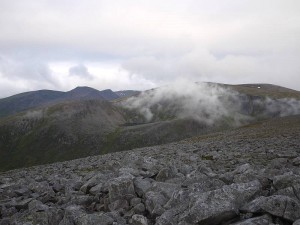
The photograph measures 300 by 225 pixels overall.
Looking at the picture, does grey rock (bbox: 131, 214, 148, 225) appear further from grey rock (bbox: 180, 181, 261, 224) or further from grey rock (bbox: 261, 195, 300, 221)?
grey rock (bbox: 261, 195, 300, 221)

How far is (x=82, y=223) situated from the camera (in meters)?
13.1

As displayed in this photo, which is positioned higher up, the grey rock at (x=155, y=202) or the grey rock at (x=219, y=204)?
the grey rock at (x=219, y=204)

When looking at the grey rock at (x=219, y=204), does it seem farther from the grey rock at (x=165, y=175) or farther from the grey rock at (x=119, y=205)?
the grey rock at (x=165, y=175)

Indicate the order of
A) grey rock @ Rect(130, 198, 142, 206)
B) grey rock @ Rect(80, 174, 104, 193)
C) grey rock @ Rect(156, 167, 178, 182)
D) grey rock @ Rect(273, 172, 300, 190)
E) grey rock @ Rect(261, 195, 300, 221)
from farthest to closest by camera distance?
1. grey rock @ Rect(80, 174, 104, 193)
2. grey rock @ Rect(156, 167, 178, 182)
3. grey rock @ Rect(130, 198, 142, 206)
4. grey rock @ Rect(273, 172, 300, 190)
5. grey rock @ Rect(261, 195, 300, 221)

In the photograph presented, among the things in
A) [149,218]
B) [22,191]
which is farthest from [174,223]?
[22,191]

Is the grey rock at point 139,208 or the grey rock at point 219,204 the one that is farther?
the grey rock at point 139,208

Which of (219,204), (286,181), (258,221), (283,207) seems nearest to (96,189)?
(219,204)

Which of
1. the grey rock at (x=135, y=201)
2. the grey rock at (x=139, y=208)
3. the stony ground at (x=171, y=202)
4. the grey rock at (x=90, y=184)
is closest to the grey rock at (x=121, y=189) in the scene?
the stony ground at (x=171, y=202)

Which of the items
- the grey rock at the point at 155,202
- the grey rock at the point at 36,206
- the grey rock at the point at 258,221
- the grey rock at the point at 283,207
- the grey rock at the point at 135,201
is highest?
the grey rock at the point at 283,207

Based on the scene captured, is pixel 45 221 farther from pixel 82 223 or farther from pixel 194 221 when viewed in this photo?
pixel 194 221

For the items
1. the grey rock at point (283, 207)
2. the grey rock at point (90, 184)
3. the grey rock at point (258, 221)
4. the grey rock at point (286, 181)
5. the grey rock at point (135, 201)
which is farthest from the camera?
the grey rock at point (90, 184)

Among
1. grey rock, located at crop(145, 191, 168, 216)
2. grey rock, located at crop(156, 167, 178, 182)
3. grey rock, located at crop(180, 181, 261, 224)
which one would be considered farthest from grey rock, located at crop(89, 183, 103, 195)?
grey rock, located at crop(180, 181, 261, 224)

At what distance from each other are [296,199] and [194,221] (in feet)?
11.6

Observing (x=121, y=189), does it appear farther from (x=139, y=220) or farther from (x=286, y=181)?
(x=286, y=181)
